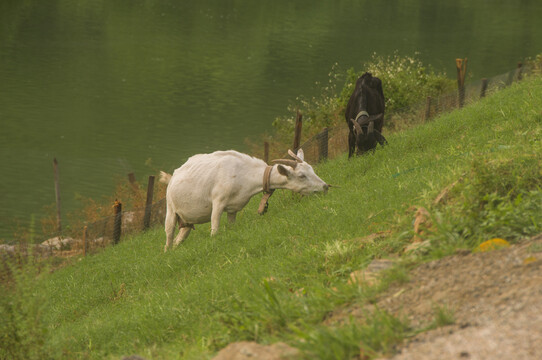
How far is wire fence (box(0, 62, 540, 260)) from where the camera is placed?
18.5 metres

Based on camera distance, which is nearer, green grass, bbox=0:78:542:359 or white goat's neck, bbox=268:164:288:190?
green grass, bbox=0:78:542:359

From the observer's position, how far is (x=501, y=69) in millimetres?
51344

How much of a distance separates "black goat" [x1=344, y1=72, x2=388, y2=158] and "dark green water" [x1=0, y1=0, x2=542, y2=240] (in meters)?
14.3

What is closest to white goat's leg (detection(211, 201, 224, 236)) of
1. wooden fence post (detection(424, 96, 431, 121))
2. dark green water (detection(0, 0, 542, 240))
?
wooden fence post (detection(424, 96, 431, 121))

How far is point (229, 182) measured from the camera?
12234 mm

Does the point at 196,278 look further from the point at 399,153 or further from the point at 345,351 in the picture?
the point at 399,153

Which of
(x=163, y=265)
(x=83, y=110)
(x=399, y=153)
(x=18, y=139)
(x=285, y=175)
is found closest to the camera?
(x=163, y=265)

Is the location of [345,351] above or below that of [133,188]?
above

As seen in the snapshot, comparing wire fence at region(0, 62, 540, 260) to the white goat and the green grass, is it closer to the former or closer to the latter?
the green grass

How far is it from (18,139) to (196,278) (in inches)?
1182

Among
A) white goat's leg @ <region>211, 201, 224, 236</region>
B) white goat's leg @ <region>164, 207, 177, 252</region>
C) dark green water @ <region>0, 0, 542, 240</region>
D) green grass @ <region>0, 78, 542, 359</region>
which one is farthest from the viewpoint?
dark green water @ <region>0, 0, 542, 240</region>

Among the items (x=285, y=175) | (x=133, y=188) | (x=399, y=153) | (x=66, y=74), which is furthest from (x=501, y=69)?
(x=285, y=175)

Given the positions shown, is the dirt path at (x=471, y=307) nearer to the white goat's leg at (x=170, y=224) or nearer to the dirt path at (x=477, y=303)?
the dirt path at (x=477, y=303)

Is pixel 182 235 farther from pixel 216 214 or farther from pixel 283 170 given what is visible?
pixel 283 170
